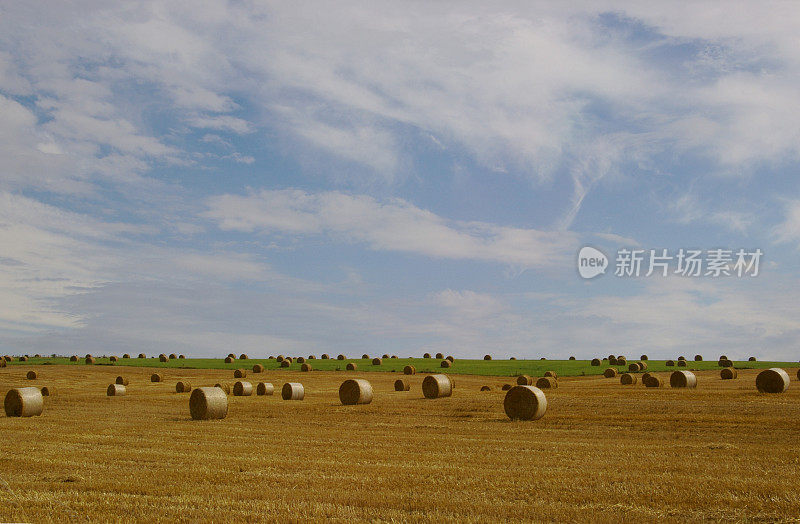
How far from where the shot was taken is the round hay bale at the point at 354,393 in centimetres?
3478

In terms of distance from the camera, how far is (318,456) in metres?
17.7

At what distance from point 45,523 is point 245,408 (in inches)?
890

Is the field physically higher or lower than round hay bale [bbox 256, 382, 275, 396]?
higher

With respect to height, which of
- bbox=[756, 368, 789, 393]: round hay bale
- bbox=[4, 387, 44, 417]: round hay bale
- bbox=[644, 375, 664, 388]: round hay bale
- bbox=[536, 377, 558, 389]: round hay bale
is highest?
bbox=[756, 368, 789, 393]: round hay bale

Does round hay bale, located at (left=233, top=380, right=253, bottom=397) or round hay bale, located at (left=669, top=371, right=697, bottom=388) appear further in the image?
round hay bale, located at (left=233, top=380, right=253, bottom=397)

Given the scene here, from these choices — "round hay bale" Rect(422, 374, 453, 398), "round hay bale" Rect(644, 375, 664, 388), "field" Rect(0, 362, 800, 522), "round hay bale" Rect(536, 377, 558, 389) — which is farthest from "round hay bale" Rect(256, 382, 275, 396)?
"round hay bale" Rect(644, 375, 664, 388)

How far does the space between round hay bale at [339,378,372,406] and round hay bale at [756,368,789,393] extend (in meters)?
20.2

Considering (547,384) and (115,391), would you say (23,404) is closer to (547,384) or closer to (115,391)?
(115,391)

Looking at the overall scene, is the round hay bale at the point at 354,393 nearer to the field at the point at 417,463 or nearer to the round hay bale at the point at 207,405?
the field at the point at 417,463

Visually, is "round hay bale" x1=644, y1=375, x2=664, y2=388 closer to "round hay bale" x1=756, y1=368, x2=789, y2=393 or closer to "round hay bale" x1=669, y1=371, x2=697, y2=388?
"round hay bale" x1=669, y1=371, x2=697, y2=388

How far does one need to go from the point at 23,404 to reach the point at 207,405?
29.2 ft

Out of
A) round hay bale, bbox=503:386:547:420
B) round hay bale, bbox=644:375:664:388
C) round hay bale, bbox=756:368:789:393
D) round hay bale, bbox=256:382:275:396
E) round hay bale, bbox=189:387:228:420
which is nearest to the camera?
round hay bale, bbox=503:386:547:420

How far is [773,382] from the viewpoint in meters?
35.2

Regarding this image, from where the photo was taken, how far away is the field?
38.7 ft
